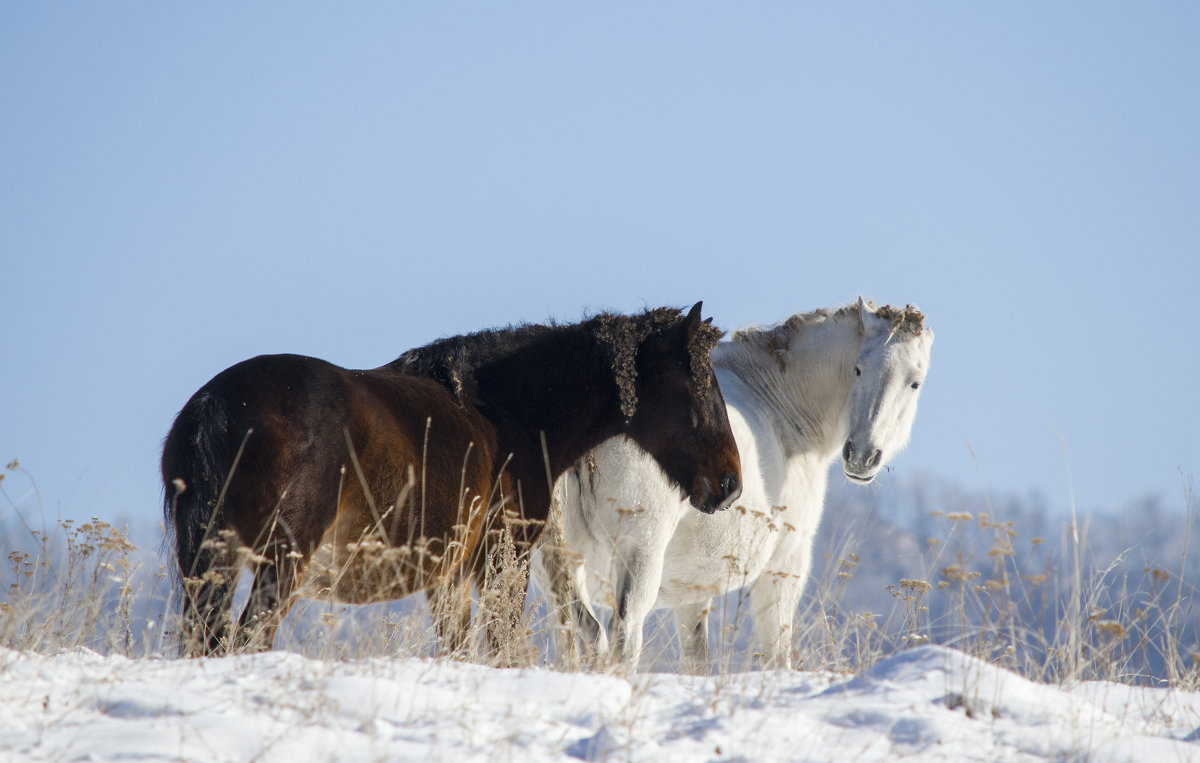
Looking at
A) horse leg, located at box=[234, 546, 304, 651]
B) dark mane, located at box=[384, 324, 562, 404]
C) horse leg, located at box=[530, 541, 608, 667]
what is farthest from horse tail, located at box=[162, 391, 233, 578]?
horse leg, located at box=[530, 541, 608, 667]

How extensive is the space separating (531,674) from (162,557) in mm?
1803

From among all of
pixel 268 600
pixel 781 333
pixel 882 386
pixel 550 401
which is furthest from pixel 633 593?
pixel 781 333

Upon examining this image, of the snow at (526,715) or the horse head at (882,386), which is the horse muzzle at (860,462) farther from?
the snow at (526,715)

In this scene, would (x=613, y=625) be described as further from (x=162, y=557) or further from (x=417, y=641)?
(x=162, y=557)

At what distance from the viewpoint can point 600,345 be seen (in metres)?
6.16

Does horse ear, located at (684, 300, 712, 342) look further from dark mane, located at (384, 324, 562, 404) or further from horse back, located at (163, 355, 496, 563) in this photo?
horse back, located at (163, 355, 496, 563)

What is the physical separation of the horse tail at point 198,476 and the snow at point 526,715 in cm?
49

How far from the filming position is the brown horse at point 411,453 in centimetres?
399

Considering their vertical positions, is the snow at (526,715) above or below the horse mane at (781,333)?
below

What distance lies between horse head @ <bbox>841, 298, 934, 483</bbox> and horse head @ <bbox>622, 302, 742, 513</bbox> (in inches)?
56.8

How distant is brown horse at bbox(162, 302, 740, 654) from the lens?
3994 millimetres

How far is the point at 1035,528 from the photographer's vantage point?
125m

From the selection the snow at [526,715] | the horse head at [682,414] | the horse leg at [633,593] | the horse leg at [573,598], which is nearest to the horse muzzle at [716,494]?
the horse head at [682,414]

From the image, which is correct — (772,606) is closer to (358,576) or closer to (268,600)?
(358,576)
